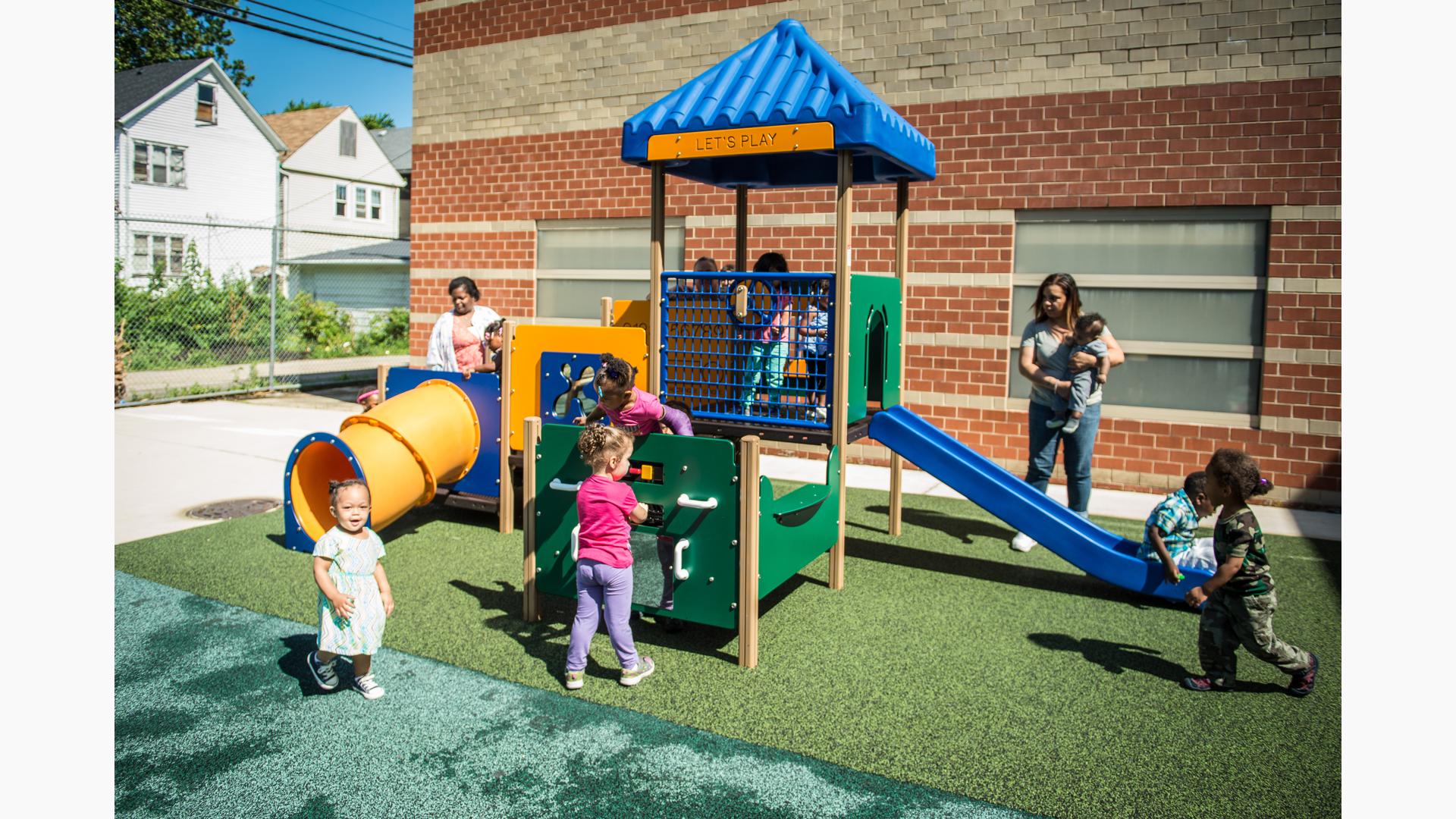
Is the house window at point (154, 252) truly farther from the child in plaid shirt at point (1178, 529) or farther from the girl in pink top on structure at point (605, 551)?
the child in plaid shirt at point (1178, 529)

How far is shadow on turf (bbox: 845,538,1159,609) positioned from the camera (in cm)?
627

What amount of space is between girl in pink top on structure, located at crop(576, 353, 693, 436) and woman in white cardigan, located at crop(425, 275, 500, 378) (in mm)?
3075

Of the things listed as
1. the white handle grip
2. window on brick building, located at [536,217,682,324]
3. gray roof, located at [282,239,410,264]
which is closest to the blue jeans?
the white handle grip

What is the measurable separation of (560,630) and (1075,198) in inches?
271

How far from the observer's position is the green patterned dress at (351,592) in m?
4.34

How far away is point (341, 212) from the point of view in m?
40.3

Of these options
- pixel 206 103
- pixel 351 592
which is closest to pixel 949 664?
pixel 351 592

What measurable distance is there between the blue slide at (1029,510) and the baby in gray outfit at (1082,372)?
3.29ft

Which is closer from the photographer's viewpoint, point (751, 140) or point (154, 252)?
point (751, 140)

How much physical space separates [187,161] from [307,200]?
216 inches

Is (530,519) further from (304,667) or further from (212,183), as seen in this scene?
(212,183)

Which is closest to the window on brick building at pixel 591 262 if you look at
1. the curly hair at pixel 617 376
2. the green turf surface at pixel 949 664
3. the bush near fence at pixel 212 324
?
the green turf surface at pixel 949 664

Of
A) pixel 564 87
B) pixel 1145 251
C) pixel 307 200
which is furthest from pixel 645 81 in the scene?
pixel 307 200

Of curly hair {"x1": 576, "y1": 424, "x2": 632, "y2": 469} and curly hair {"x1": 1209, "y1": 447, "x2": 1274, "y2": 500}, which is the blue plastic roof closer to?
curly hair {"x1": 576, "y1": 424, "x2": 632, "y2": 469}
